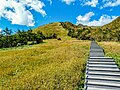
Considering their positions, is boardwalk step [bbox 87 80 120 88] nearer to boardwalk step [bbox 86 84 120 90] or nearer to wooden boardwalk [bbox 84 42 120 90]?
wooden boardwalk [bbox 84 42 120 90]

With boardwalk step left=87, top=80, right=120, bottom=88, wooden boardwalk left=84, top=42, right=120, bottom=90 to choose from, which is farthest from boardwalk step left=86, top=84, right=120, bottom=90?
boardwalk step left=87, top=80, right=120, bottom=88

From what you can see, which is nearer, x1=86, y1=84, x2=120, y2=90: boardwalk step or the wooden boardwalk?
x1=86, y1=84, x2=120, y2=90: boardwalk step

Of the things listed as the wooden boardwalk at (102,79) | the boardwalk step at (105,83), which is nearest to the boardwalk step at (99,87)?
the wooden boardwalk at (102,79)

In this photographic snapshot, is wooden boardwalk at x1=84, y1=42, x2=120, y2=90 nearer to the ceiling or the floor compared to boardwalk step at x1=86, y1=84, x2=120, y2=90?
nearer to the ceiling

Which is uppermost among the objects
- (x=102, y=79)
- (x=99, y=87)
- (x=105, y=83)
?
(x=102, y=79)

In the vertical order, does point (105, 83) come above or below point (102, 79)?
below

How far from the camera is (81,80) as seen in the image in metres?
16.8

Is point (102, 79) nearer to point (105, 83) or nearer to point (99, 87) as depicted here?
point (105, 83)

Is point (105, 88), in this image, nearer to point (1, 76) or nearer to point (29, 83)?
point (29, 83)

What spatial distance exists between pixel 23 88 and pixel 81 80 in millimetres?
4789

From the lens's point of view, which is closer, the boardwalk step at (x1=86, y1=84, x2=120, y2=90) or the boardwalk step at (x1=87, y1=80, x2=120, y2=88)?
the boardwalk step at (x1=86, y1=84, x2=120, y2=90)

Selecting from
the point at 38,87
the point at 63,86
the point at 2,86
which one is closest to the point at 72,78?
the point at 63,86

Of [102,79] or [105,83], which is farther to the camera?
[102,79]

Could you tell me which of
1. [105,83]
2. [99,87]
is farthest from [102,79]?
[99,87]
